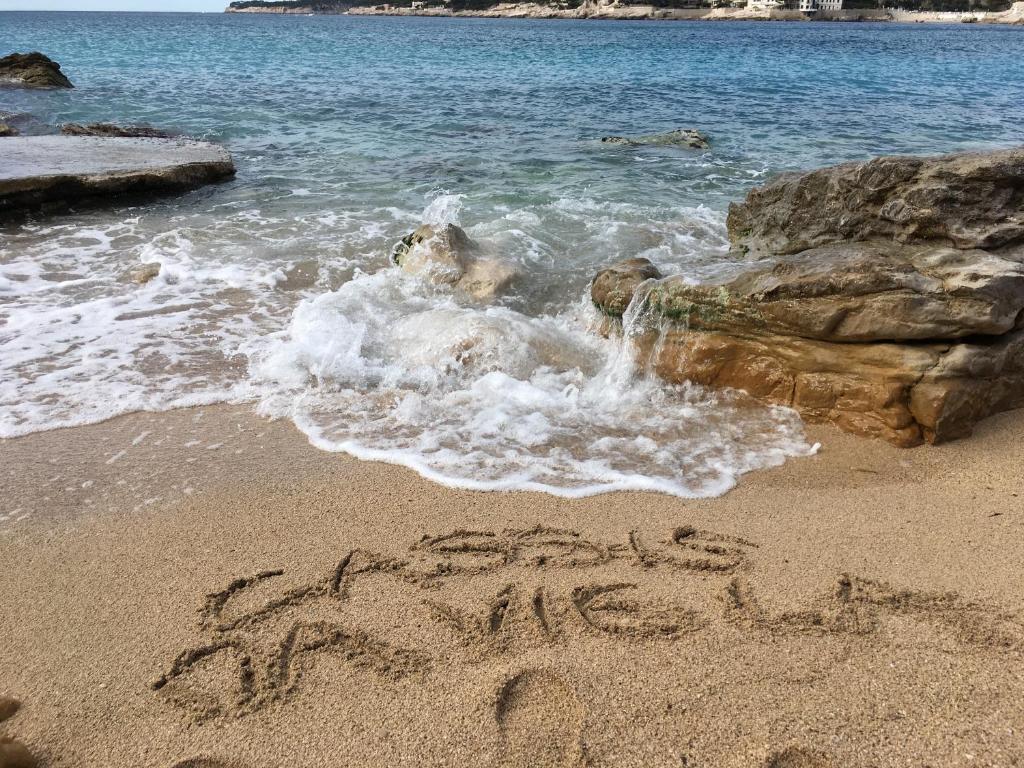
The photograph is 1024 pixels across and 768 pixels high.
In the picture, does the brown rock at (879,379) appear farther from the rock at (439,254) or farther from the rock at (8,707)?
→ the rock at (8,707)

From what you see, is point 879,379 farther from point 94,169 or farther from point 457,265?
point 94,169

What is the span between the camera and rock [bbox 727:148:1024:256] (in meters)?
4.18

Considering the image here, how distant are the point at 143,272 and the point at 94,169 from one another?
3.74 m

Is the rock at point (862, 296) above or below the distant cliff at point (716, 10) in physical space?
below

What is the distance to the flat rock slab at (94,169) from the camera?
814 centimetres

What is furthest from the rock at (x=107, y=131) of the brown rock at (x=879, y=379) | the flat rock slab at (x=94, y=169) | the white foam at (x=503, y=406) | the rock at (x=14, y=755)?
the rock at (x=14, y=755)

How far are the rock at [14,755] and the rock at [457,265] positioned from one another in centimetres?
457

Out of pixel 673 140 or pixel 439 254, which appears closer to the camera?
pixel 439 254

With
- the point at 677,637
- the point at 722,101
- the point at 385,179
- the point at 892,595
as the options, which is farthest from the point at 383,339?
the point at 722,101

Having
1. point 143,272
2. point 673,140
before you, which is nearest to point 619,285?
point 143,272

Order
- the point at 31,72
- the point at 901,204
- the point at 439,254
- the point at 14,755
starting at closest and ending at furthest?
the point at 14,755 < the point at 901,204 < the point at 439,254 < the point at 31,72

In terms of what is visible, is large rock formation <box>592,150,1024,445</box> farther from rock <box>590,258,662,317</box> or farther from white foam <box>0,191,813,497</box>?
white foam <box>0,191,813,497</box>

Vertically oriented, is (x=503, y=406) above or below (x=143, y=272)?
below

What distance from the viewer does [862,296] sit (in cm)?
392
